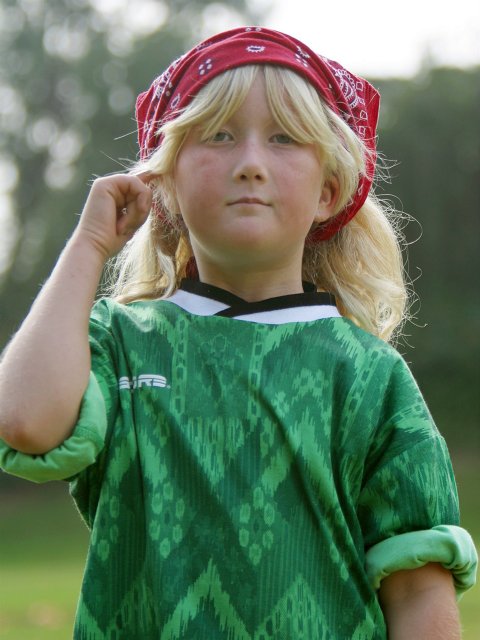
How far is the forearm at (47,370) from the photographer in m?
2.22

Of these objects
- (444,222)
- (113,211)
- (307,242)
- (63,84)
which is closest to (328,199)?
(307,242)

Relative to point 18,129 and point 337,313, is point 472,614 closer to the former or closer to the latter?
point 337,313

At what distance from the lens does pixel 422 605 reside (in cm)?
236

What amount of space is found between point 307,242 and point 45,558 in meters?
15.0

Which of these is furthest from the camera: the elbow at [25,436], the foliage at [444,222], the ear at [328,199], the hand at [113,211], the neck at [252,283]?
the foliage at [444,222]

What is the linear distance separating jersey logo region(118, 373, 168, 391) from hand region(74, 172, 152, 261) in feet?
0.83

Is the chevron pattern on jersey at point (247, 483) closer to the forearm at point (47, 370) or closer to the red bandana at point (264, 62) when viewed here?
the forearm at point (47, 370)

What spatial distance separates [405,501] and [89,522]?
2.11ft

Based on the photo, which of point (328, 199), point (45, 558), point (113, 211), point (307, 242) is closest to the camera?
point (113, 211)

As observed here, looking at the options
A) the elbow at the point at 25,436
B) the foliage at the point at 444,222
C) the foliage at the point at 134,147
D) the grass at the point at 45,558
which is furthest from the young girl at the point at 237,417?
the foliage at the point at 444,222

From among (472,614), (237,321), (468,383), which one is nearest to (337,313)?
(237,321)

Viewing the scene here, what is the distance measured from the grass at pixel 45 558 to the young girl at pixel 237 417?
18.2ft

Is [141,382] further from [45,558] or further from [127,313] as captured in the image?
[45,558]

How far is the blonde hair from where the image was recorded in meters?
2.49
